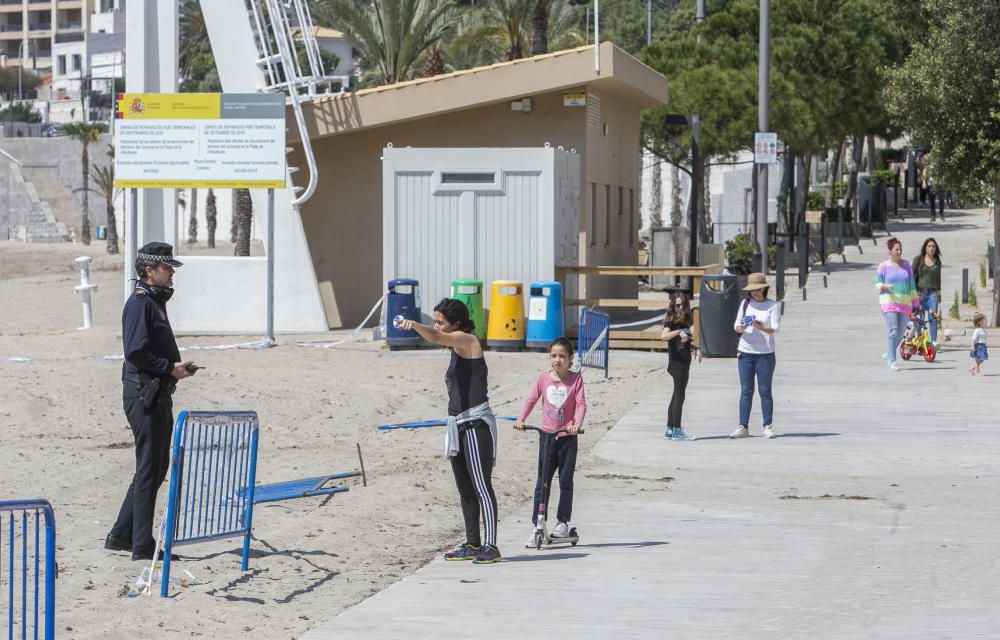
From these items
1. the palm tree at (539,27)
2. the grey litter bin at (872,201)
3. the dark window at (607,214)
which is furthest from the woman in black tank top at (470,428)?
the grey litter bin at (872,201)

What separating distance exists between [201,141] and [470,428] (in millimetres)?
14128

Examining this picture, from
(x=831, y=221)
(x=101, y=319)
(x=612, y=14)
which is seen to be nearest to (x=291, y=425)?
(x=101, y=319)

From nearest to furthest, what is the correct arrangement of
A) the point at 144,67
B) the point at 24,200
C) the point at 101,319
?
the point at 144,67 → the point at 101,319 → the point at 24,200

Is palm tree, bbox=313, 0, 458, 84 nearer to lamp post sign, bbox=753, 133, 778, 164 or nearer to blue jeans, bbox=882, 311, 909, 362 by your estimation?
lamp post sign, bbox=753, 133, 778, 164

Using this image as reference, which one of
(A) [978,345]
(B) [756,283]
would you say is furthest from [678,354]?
(A) [978,345]

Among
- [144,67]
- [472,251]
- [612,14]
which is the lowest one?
[472,251]

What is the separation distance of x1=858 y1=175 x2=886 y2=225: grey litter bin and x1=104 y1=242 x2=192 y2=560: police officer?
40.2 metres

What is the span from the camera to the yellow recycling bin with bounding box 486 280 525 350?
21.5 meters

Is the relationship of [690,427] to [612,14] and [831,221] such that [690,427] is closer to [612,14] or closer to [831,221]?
[831,221]

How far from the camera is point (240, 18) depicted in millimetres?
24172

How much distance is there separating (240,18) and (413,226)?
467cm

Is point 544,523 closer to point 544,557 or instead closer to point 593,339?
point 544,557

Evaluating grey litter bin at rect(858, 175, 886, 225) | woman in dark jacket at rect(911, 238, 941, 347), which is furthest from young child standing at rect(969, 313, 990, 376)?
grey litter bin at rect(858, 175, 886, 225)

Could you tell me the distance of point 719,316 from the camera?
21281 millimetres
